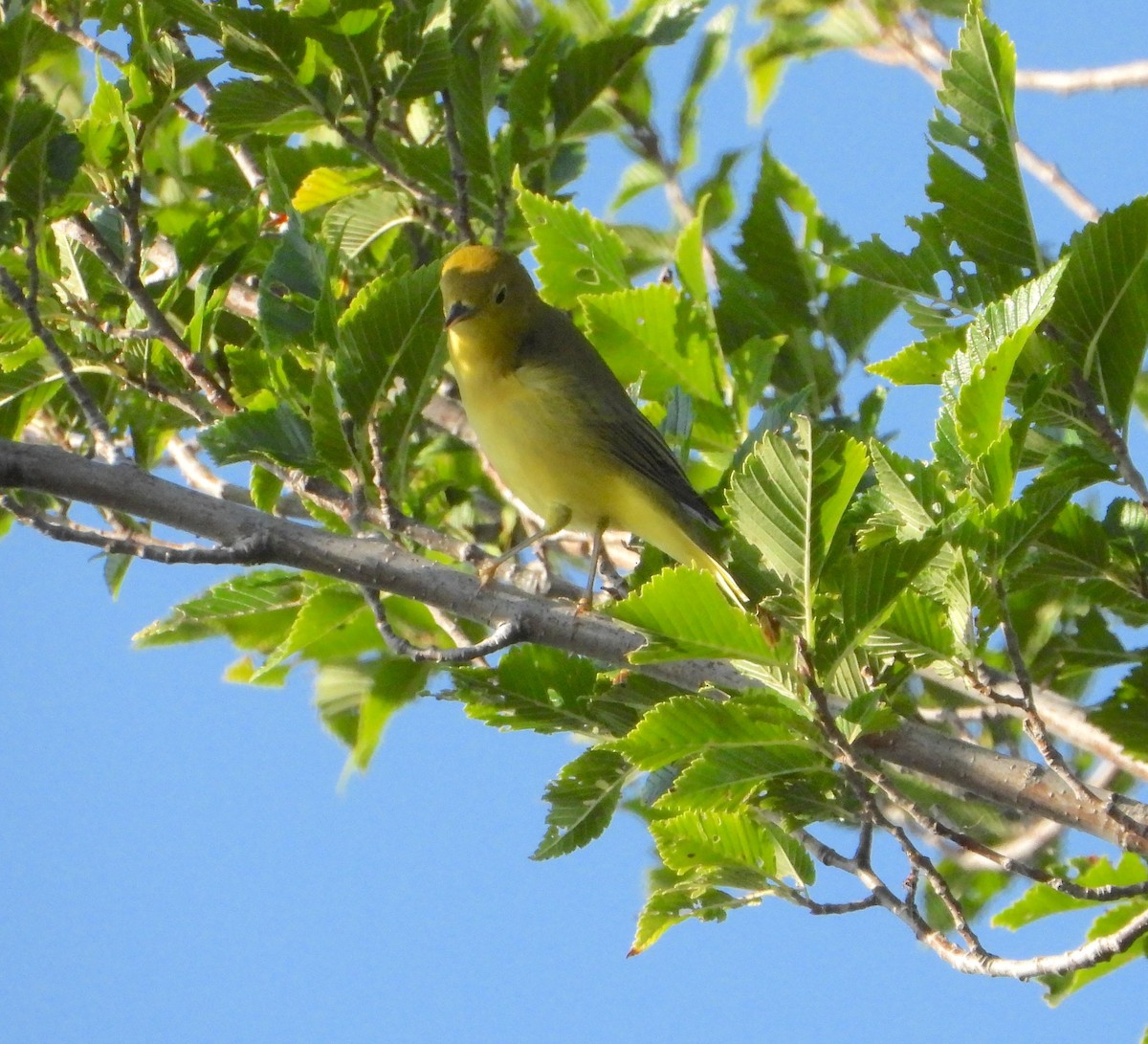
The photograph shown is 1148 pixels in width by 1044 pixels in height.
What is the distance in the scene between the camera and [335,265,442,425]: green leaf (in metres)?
3.38

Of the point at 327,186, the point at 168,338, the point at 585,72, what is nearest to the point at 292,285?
the point at 168,338

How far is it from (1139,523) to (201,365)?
2.40 m

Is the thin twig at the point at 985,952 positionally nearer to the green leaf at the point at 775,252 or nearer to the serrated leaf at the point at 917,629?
the serrated leaf at the point at 917,629

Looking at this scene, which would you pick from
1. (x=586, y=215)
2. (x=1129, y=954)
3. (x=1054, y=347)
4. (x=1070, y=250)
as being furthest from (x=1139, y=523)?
(x=586, y=215)

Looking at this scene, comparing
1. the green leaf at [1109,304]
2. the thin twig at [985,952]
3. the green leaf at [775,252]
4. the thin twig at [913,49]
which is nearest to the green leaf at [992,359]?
the green leaf at [1109,304]

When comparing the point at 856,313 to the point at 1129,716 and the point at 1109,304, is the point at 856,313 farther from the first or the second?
the point at 1129,716

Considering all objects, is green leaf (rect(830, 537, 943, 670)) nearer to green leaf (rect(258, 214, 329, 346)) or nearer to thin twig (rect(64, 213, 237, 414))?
green leaf (rect(258, 214, 329, 346))

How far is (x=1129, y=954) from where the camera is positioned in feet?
11.4

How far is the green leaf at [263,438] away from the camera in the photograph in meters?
3.34

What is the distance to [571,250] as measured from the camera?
13.1 ft

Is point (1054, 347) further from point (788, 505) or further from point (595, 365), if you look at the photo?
point (595, 365)

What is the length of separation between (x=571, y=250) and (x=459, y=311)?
0.69 meters

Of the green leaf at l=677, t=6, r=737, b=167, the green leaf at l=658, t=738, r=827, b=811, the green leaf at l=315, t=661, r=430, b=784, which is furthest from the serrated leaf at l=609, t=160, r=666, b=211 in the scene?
the green leaf at l=658, t=738, r=827, b=811

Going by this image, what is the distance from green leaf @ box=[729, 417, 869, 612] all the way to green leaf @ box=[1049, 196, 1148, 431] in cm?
96
